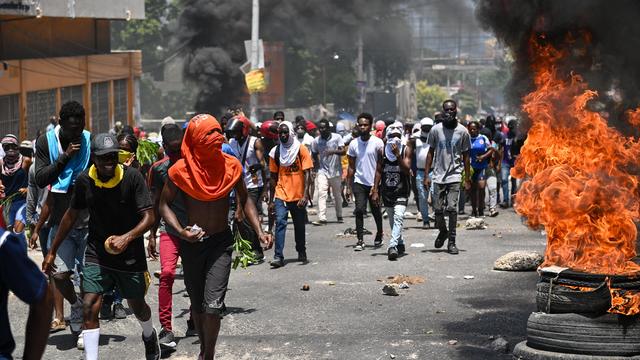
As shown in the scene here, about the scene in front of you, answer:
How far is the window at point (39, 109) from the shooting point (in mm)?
30125

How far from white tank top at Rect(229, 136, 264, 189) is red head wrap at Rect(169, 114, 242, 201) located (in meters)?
4.95

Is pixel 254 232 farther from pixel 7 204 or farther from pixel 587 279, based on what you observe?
pixel 587 279

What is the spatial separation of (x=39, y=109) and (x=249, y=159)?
20.7m

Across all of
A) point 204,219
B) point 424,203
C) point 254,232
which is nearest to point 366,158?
point 254,232

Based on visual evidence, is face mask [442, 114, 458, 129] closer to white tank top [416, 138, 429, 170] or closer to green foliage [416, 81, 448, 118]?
white tank top [416, 138, 429, 170]

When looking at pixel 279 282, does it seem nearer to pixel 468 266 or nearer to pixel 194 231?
pixel 468 266

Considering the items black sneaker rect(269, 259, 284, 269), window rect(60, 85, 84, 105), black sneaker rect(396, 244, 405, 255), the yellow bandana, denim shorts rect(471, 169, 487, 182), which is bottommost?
black sneaker rect(269, 259, 284, 269)

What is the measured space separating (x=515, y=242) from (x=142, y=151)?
510 cm

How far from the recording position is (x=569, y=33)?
8.08 metres

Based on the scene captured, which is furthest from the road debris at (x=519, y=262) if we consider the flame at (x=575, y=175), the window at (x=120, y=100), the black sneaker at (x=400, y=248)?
the window at (x=120, y=100)

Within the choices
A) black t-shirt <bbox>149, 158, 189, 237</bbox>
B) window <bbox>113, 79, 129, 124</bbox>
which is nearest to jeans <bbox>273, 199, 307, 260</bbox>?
black t-shirt <bbox>149, 158, 189, 237</bbox>

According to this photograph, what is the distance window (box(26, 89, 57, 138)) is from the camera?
3012 cm

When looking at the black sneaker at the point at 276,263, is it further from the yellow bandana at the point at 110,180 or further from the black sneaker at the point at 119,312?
the yellow bandana at the point at 110,180

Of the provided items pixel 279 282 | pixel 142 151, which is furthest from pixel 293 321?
pixel 142 151
